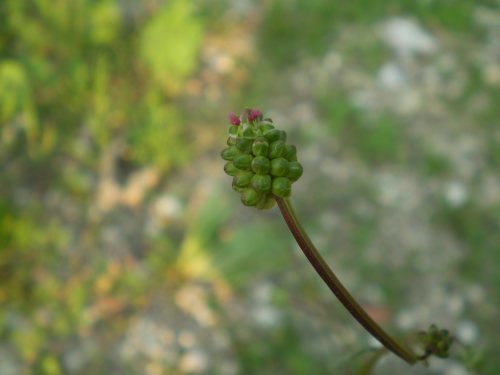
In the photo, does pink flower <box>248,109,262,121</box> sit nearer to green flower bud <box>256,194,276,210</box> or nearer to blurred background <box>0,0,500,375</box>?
green flower bud <box>256,194,276,210</box>

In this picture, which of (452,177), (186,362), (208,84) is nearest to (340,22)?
(208,84)

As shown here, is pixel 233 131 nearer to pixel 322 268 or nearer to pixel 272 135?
pixel 272 135

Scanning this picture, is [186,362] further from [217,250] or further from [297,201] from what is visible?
[297,201]

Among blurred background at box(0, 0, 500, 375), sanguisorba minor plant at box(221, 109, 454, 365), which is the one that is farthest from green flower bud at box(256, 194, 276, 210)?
blurred background at box(0, 0, 500, 375)

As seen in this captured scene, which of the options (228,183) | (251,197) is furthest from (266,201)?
(228,183)

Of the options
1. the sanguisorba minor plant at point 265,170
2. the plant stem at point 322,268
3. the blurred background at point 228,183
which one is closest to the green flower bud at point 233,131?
the sanguisorba minor plant at point 265,170

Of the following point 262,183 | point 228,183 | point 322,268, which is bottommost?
point 322,268
